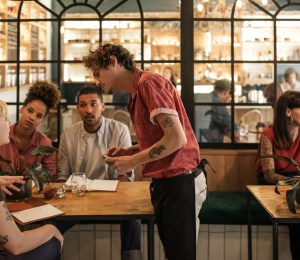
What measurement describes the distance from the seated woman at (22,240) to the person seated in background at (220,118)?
2.15 m

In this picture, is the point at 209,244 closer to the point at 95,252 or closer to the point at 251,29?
the point at 95,252

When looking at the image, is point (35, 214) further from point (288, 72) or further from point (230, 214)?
point (288, 72)

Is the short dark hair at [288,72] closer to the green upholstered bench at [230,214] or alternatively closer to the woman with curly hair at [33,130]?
the green upholstered bench at [230,214]

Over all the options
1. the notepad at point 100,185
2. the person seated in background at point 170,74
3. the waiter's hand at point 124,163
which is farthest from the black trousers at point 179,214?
the person seated in background at point 170,74

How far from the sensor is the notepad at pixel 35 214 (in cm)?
177

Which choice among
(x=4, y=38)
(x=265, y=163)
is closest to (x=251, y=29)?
(x=265, y=163)

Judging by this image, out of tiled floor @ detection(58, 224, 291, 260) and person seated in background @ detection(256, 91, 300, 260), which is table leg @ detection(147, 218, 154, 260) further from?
person seated in background @ detection(256, 91, 300, 260)

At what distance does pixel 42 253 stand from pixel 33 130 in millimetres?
1254

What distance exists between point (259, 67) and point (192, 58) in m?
0.74

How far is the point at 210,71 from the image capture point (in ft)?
12.4

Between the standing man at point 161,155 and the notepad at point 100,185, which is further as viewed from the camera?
the notepad at point 100,185

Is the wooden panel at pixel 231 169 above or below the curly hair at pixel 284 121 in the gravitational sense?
below

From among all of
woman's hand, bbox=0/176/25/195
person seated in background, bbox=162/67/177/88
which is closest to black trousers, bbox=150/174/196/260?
woman's hand, bbox=0/176/25/195

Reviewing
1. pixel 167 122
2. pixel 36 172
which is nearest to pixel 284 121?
pixel 167 122
